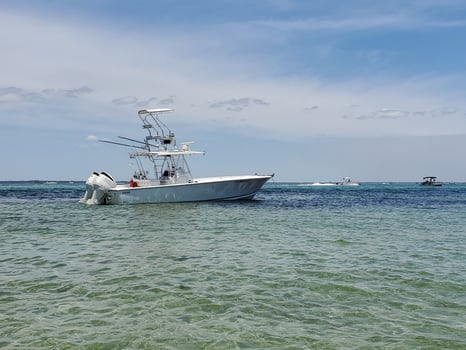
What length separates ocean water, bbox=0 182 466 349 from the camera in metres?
6.71

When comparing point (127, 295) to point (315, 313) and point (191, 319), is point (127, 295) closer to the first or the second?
point (191, 319)

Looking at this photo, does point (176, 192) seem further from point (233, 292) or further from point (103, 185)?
point (233, 292)

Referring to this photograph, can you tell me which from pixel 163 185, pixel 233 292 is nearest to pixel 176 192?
pixel 163 185

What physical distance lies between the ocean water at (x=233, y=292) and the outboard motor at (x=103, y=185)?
18879 millimetres

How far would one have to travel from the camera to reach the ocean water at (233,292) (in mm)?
6711

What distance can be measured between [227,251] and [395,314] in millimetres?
7513

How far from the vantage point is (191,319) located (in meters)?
7.56

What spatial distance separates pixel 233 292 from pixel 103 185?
1195 inches

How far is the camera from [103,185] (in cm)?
3738

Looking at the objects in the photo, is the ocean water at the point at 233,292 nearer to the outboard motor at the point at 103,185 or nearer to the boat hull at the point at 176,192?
the boat hull at the point at 176,192

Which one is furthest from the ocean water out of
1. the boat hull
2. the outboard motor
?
the outboard motor

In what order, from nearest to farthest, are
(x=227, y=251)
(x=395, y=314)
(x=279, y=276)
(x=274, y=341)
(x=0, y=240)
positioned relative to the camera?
(x=274, y=341)
(x=395, y=314)
(x=279, y=276)
(x=227, y=251)
(x=0, y=240)

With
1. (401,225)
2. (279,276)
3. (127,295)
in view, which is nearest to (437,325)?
(279,276)

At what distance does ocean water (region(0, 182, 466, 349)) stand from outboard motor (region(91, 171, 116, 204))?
61.9ft
